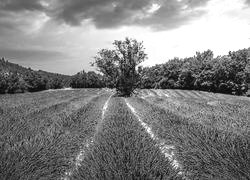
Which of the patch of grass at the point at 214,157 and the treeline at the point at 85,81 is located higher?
the treeline at the point at 85,81

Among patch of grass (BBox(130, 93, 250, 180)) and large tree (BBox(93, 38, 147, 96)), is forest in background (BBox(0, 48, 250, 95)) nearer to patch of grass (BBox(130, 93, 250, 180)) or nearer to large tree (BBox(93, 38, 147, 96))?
large tree (BBox(93, 38, 147, 96))

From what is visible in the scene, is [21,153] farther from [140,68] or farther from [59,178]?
[140,68]

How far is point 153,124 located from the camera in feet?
23.6

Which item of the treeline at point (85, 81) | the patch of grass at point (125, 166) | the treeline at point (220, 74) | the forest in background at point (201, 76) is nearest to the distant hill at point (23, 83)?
the forest in background at point (201, 76)

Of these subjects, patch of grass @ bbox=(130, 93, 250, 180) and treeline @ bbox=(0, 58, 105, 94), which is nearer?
patch of grass @ bbox=(130, 93, 250, 180)

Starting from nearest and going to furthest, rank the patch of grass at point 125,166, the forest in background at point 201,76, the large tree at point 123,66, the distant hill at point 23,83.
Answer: the patch of grass at point 125,166 → the large tree at point 123,66 → the forest in background at point 201,76 → the distant hill at point 23,83

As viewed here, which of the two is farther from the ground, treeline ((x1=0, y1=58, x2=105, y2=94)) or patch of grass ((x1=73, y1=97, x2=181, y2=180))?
treeline ((x1=0, y1=58, x2=105, y2=94))

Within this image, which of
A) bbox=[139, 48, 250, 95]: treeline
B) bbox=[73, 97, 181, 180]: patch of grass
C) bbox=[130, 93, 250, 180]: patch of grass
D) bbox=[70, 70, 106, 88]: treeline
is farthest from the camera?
bbox=[70, 70, 106, 88]: treeline

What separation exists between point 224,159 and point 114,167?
1.46 meters

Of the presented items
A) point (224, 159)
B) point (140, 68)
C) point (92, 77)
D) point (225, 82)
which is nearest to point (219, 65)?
point (225, 82)

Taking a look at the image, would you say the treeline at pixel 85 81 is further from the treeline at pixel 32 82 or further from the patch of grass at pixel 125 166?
the patch of grass at pixel 125 166

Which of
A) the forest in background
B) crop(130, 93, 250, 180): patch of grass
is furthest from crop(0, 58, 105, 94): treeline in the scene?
crop(130, 93, 250, 180): patch of grass

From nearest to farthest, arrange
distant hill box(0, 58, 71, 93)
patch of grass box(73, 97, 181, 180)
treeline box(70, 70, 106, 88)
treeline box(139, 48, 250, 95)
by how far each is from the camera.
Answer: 1. patch of grass box(73, 97, 181, 180)
2. treeline box(139, 48, 250, 95)
3. distant hill box(0, 58, 71, 93)
4. treeline box(70, 70, 106, 88)

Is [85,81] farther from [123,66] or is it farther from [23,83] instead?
[123,66]
